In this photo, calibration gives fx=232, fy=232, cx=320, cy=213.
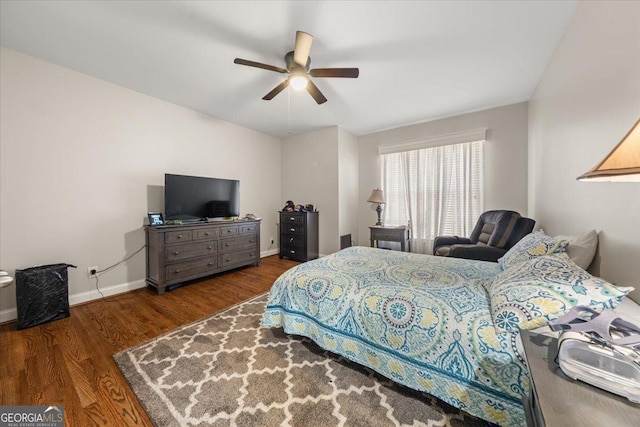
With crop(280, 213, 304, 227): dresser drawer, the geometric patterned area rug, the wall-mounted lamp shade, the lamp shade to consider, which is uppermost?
the lamp shade

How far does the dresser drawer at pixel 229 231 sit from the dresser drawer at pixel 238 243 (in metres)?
0.08

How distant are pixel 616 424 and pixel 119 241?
399 cm

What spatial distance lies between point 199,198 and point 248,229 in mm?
887

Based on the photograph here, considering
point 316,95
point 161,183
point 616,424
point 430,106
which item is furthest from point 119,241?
point 430,106

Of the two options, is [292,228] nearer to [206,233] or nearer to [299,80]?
[206,233]

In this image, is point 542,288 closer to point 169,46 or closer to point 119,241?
point 169,46

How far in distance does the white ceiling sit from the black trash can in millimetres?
2119

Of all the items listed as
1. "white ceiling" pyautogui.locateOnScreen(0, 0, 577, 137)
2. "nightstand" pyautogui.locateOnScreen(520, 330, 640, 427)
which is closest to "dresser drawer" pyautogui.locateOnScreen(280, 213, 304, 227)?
"white ceiling" pyautogui.locateOnScreen(0, 0, 577, 137)

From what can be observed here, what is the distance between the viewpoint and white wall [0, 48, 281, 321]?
223 centimetres

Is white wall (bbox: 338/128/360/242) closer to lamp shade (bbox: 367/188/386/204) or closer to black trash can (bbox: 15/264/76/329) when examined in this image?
lamp shade (bbox: 367/188/386/204)

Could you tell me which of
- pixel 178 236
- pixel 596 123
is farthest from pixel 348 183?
pixel 596 123

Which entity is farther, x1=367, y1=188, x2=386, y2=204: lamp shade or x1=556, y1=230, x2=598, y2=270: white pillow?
x1=367, y1=188, x2=386, y2=204: lamp shade

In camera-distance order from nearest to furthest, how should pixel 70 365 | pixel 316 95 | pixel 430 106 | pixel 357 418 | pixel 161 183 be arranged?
pixel 357 418
pixel 70 365
pixel 316 95
pixel 161 183
pixel 430 106

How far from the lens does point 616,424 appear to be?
1.75 ft
